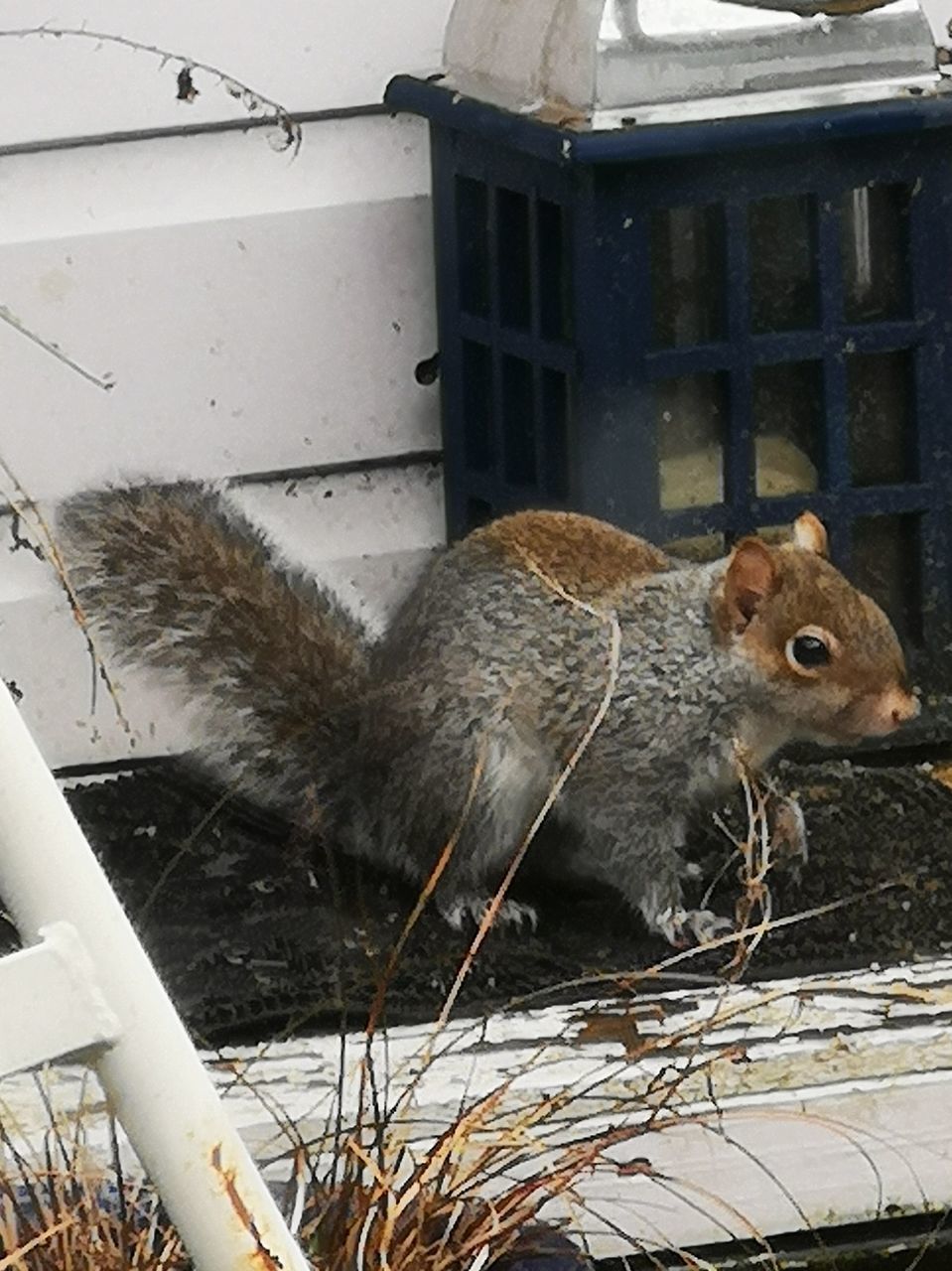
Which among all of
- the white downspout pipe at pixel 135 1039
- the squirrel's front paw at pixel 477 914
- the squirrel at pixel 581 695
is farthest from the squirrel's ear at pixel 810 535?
the white downspout pipe at pixel 135 1039

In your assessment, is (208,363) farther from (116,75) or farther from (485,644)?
(485,644)

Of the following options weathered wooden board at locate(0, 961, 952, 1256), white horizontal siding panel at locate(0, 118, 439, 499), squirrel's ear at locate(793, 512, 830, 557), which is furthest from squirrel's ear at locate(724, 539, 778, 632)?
white horizontal siding panel at locate(0, 118, 439, 499)

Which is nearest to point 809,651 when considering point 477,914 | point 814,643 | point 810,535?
point 814,643

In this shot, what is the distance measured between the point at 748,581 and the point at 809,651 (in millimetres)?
86

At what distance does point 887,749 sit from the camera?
104 inches

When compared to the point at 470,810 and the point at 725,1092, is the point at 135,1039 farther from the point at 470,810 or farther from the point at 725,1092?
the point at 470,810

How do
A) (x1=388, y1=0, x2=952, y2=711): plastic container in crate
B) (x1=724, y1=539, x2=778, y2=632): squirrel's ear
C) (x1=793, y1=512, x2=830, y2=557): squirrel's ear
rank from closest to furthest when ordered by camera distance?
(x1=724, y1=539, x2=778, y2=632): squirrel's ear → (x1=793, y1=512, x2=830, y2=557): squirrel's ear → (x1=388, y1=0, x2=952, y2=711): plastic container in crate

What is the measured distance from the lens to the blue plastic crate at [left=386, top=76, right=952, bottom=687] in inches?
96.2

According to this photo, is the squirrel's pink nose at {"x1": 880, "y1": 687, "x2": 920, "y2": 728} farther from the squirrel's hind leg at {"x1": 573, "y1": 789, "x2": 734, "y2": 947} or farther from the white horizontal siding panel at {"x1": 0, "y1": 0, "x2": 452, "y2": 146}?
the white horizontal siding panel at {"x1": 0, "y1": 0, "x2": 452, "y2": 146}

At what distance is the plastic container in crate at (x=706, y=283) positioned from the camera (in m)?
2.42

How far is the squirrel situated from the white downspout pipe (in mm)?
894

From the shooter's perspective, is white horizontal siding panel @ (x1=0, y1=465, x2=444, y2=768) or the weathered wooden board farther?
white horizontal siding panel @ (x1=0, y1=465, x2=444, y2=768)

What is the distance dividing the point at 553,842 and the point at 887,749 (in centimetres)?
48

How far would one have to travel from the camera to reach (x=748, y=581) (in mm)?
2170
